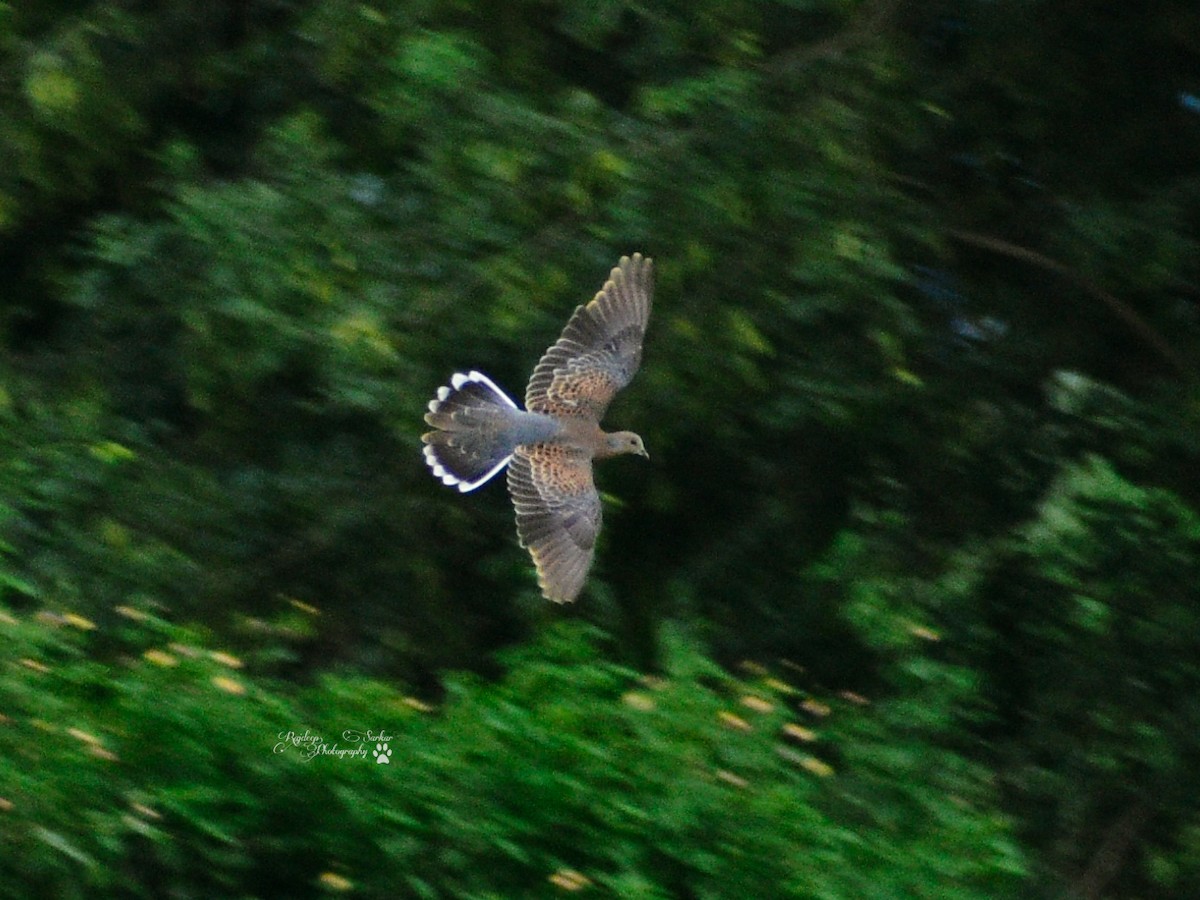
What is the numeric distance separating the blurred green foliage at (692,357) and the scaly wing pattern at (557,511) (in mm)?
214

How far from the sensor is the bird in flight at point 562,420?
6.08 m

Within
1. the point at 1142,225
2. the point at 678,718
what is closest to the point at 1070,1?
the point at 1142,225

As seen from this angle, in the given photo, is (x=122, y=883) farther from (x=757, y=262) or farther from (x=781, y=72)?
(x=781, y=72)

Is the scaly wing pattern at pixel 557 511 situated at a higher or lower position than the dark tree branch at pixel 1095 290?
lower

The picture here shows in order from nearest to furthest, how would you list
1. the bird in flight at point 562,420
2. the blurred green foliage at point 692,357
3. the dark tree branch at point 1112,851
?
the bird in flight at point 562,420 < the blurred green foliage at point 692,357 < the dark tree branch at point 1112,851

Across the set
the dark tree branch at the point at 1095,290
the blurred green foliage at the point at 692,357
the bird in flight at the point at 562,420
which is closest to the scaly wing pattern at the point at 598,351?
the bird in flight at the point at 562,420

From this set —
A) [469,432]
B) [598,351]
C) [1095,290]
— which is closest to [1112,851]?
[1095,290]

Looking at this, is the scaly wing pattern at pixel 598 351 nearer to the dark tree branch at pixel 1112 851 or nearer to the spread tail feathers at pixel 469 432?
the spread tail feathers at pixel 469 432

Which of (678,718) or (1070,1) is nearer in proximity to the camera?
(678,718)

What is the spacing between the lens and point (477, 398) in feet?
20.4

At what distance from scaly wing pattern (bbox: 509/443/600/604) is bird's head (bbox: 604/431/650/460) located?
0.07 metres

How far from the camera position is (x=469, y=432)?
20.3 ft

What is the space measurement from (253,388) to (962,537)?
2.40 m

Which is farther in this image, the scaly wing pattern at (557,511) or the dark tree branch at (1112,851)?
the dark tree branch at (1112,851)
